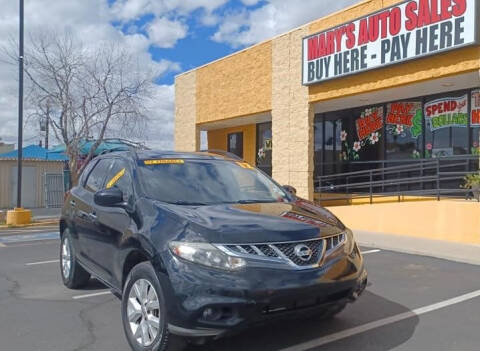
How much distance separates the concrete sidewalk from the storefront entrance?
29.8 feet

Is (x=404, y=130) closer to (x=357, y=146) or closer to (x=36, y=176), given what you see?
(x=357, y=146)

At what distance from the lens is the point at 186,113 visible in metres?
20.5

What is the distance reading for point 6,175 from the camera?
2241 cm

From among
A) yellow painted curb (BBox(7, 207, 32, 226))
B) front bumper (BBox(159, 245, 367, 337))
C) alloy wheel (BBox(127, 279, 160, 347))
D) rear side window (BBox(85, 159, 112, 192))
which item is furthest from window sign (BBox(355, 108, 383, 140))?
alloy wheel (BBox(127, 279, 160, 347))

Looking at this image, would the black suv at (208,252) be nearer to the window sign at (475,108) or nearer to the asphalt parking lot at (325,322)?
the asphalt parking lot at (325,322)

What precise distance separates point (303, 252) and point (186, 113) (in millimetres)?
17127

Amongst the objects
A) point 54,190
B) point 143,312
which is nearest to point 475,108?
point 143,312

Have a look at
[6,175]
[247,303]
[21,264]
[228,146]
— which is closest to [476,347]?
[247,303]

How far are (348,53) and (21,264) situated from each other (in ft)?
29.5

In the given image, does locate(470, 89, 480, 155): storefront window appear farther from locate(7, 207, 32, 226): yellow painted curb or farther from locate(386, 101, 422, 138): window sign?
locate(7, 207, 32, 226): yellow painted curb

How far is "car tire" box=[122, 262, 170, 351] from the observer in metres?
3.86

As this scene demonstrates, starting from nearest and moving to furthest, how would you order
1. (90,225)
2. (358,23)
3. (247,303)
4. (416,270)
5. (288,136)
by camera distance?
(247,303)
(90,225)
(416,270)
(358,23)
(288,136)

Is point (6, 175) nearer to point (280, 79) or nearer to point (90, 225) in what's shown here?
point (280, 79)

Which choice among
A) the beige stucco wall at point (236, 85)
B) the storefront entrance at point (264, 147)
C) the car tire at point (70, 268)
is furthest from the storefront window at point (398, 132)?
the car tire at point (70, 268)
